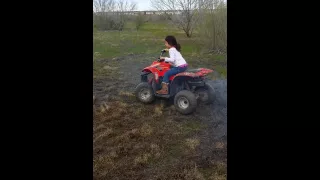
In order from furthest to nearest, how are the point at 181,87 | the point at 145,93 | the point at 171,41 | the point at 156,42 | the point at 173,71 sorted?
1. the point at 156,42
2. the point at 145,93
3. the point at 181,87
4. the point at 173,71
5. the point at 171,41

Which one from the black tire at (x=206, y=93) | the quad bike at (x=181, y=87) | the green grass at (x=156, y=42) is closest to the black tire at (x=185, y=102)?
the quad bike at (x=181, y=87)

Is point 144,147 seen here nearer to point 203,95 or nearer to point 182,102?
point 182,102

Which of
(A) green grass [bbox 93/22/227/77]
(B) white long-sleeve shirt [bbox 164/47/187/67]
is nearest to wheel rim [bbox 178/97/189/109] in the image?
(B) white long-sleeve shirt [bbox 164/47/187/67]

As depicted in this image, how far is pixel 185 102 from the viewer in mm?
2936

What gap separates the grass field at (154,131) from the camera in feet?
6.35

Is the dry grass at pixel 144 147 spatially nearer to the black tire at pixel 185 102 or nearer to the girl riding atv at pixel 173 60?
the black tire at pixel 185 102

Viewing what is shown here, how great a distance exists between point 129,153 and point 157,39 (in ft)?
5.56

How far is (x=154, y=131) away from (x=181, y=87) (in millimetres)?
744

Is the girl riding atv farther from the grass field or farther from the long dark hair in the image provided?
the grass field

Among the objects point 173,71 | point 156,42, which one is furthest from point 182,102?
point 156,42

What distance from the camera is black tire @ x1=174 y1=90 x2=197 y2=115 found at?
2862mm
